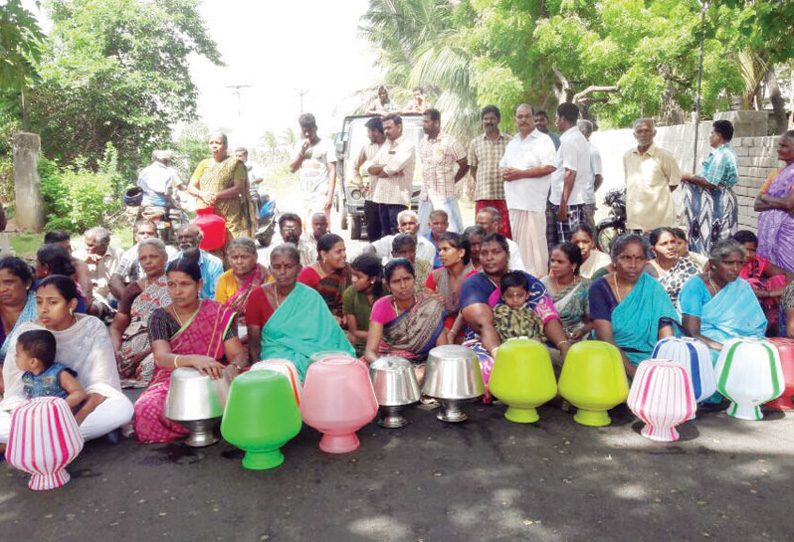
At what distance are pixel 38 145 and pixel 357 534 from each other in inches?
430

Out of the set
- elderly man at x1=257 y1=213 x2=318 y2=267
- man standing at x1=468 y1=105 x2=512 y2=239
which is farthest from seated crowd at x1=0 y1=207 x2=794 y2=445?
man standing at x1=468 y1=105 x2=512 y2=239

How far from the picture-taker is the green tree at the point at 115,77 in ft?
45.1

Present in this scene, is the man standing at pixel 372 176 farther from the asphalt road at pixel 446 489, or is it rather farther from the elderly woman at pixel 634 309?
the asphalt road at pixel 446 489

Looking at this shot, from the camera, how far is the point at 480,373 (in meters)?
3.82

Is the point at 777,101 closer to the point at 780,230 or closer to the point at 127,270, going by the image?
the point at 780,230

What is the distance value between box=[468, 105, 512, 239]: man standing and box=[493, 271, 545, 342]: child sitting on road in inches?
99.5

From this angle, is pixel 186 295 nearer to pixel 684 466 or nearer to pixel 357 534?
pixel 357 534

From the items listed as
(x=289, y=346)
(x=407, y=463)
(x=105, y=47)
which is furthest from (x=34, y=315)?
(x=105, y=47)

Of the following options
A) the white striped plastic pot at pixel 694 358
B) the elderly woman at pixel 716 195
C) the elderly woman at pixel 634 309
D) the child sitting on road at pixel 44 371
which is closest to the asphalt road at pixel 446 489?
the white striped plastic pot at pixel 694 358

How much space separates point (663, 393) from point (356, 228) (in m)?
8.23

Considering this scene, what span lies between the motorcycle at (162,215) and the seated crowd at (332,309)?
387cm

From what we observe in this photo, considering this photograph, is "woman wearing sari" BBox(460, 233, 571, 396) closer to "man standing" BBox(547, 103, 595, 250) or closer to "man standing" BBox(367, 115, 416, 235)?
"man standing" BBox(547, 103, 595, 250)

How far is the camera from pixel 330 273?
505cm

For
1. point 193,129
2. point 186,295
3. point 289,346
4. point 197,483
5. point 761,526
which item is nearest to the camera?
point 761,526
